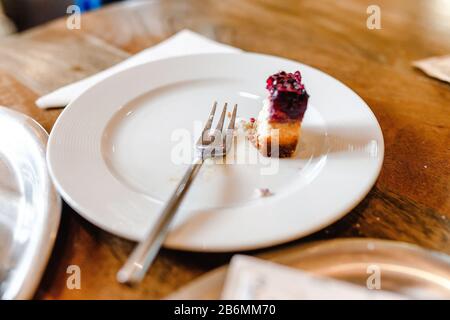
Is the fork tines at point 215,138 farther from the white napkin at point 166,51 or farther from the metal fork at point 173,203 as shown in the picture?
the white napkin at point 166,51

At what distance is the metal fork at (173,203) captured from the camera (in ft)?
1.44

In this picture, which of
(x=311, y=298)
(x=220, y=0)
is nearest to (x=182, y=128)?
(x=311, y=298)

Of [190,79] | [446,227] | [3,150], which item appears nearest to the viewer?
[446,227]

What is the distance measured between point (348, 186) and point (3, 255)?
0.45 metres

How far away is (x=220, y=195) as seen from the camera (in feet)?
1.84

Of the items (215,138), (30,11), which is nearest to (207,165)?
(215,138)

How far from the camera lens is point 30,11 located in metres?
1.96

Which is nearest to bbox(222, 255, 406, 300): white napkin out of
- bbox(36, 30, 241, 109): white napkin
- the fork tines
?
the fork tines

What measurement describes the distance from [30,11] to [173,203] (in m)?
1.89

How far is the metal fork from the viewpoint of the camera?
1.44 ft

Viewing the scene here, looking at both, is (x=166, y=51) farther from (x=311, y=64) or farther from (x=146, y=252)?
(x=146, y=252)

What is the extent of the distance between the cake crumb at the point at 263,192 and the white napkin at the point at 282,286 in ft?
0.45

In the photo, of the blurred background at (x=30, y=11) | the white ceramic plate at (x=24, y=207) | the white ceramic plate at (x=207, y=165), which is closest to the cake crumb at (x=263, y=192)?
the white ceramic plate at (x=207, y=165)

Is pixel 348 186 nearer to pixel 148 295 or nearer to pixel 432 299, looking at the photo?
pixel 432 299
